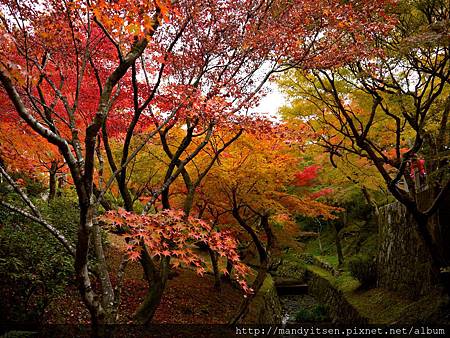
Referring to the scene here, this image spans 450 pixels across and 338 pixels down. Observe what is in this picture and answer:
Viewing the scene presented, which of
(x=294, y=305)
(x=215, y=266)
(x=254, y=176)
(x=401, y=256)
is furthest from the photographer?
(x=294, y=305)

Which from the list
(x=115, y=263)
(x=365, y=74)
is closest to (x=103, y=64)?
(x=365, y=74)

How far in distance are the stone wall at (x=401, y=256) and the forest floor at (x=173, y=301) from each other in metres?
5.46

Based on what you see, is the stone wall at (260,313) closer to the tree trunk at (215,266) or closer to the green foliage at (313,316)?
the green foliage at (313,316)

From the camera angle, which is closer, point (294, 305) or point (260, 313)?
point (260, 313)

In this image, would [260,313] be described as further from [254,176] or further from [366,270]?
[254,176]

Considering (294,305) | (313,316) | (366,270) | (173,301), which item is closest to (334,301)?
(313,316)

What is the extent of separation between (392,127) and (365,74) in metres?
4.26

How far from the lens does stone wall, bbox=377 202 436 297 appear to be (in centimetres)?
916

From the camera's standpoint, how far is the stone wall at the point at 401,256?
9.16 m

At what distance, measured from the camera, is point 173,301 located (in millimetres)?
10383

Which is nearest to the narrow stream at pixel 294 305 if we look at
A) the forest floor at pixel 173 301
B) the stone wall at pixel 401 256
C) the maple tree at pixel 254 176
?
the forest floor at pixel 173 301

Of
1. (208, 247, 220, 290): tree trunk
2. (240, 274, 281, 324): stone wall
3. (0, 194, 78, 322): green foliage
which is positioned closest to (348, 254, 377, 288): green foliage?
(240, 274, 281, 324): stone wall

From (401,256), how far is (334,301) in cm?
554

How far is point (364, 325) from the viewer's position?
10.1 metres
